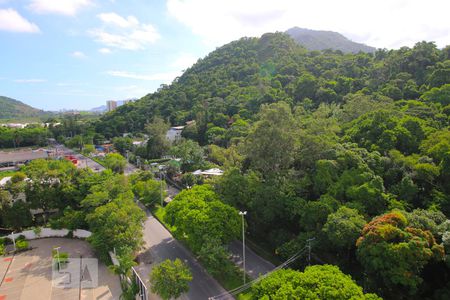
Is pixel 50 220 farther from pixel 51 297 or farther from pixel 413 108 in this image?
pixel 413 108

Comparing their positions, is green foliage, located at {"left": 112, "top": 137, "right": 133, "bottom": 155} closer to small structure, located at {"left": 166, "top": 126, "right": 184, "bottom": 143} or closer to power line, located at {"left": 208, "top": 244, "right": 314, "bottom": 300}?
small structure, located at {"left": 166, "top": 126, "right": 184, "bottom": 143}

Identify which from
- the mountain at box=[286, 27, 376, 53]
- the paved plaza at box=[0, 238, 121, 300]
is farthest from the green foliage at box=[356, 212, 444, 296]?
the mountain at box=[286, 27, 376, 53]

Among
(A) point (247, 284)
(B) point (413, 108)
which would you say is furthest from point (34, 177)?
(B) point (413, 108)

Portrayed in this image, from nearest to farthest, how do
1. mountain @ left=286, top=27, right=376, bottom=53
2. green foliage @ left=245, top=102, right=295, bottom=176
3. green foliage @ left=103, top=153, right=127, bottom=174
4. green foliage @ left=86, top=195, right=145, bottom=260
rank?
green foliage @ left=86, top=195, right=145, bottom=260
green foliage @ left=245, top=102, right=295, bottom=176
green foliage @ left=103, top=153, right=127, bottom=174
mountain @ left=286, top=27, right=376, bottom=53

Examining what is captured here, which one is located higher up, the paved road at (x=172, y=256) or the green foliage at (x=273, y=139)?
the green foliage at (x=273, y=139)

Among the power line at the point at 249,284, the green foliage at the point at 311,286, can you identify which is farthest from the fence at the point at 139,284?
the green foliage at the point at 311,286

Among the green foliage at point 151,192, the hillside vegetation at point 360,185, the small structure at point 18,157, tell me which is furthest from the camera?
the small structure at point 18,157

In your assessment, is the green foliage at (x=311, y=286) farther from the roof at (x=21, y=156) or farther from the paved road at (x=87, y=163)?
the roof at (x=21, y=156)
